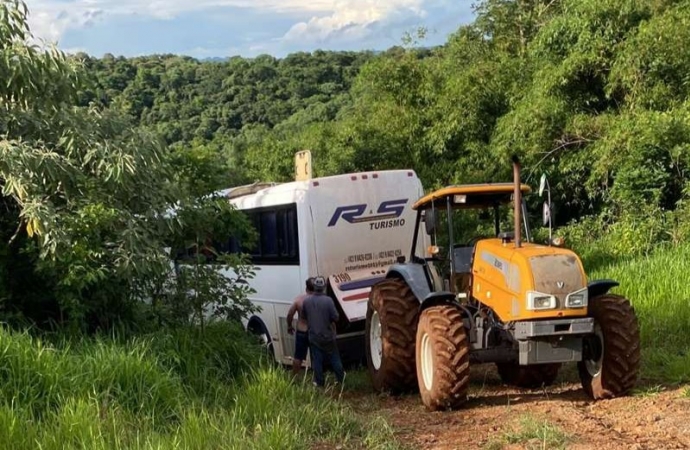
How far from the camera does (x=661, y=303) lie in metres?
11.4

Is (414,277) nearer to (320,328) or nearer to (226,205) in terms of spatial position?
(320,328)

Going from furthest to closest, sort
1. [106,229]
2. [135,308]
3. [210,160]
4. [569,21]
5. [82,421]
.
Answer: [569,21], [210,160], [135,308], [106,229], [82,421]

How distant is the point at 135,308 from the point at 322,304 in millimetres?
2263

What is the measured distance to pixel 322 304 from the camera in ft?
32.9

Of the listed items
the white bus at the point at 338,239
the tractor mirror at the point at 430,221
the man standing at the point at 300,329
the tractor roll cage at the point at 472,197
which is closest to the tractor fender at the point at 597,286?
the tractor roll cage at the point at 472,197

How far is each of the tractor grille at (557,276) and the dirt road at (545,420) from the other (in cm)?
105

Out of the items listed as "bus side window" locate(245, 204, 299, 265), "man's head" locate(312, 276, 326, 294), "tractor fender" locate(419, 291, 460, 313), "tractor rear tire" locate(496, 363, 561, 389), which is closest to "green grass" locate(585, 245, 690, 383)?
"tractor rear tire" locate(496, 363, 561, 389)

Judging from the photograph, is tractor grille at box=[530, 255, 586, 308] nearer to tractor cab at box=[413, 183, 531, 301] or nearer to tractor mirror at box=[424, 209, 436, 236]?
tractor cab at box=[413, 183, 531, 301]

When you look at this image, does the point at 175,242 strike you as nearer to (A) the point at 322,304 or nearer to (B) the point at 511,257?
Answer: (A) the point at 322,304

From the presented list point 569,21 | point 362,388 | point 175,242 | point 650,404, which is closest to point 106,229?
point 175,242

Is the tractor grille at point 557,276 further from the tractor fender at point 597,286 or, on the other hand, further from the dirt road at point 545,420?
the dirt road at point 545,420

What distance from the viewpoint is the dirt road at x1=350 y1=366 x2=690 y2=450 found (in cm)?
625

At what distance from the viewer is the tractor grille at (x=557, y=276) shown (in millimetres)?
7453

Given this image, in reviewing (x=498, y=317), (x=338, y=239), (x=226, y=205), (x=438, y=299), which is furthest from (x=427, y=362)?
(x=338, y=239)
